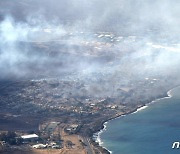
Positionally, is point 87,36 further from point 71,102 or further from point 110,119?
point 110,119

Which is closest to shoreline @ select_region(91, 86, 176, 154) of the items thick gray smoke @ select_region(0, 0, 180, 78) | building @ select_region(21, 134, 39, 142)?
building @ select_region(21, 134, 39, 142)

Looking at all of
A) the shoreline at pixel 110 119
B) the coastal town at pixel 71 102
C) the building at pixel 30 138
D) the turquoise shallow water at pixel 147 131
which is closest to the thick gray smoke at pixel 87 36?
the coastal town at pixel 71 102

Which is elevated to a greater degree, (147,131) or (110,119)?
(110,119)

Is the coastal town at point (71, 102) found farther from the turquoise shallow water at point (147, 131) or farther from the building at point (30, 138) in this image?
the turquoise shallow water at point (147, 131)

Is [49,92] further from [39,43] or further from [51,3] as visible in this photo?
[51,3]

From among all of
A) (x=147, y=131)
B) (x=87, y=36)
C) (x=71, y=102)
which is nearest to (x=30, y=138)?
(x=147, y=131)

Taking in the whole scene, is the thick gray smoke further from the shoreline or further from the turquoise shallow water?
the turquoise shallow water
